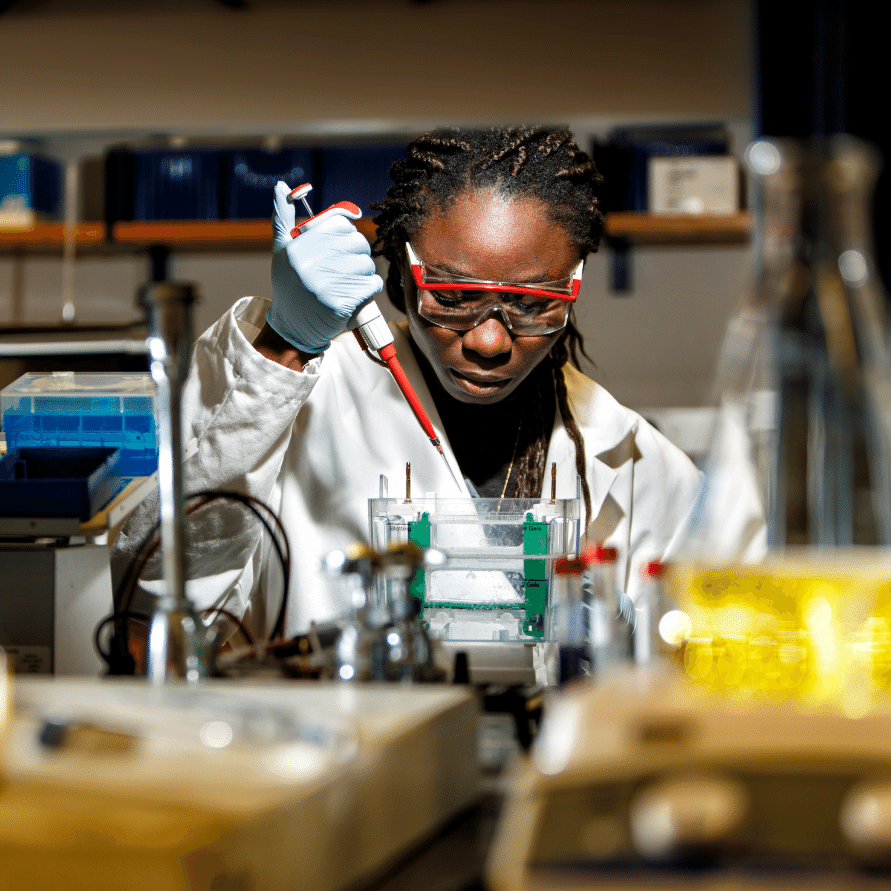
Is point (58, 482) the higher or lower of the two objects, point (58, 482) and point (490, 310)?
the lower

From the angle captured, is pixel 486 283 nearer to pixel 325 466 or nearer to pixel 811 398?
pixel 325 466

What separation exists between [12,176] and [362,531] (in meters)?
1.94

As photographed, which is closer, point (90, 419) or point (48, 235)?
point (90, 419)

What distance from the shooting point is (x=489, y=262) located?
1191 mm

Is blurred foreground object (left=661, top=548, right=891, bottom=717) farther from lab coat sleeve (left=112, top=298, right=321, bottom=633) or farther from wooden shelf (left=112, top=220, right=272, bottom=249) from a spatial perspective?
wooden shelf (left=112, top=220, right=272, bottom=249)

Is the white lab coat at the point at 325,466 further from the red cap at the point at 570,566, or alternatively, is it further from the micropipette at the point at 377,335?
the red cap at the point at 570,566

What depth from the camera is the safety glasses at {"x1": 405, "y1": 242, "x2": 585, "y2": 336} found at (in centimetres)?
115

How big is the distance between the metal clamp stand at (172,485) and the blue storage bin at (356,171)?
1.97 m

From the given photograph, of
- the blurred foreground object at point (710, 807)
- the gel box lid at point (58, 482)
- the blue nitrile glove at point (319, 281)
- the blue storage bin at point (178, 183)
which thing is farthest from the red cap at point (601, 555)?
the blue storage bin at point (178, 183)

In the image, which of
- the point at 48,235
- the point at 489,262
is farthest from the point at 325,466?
the point at 48,235

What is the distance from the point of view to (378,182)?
8.13 feet

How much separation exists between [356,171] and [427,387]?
1.30 metres

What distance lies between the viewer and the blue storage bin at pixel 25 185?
2676 mm

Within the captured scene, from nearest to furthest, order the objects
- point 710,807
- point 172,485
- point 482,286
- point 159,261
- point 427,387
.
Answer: point 710,807
point 172,485
point 482,286
point 427,387
point 159,261
